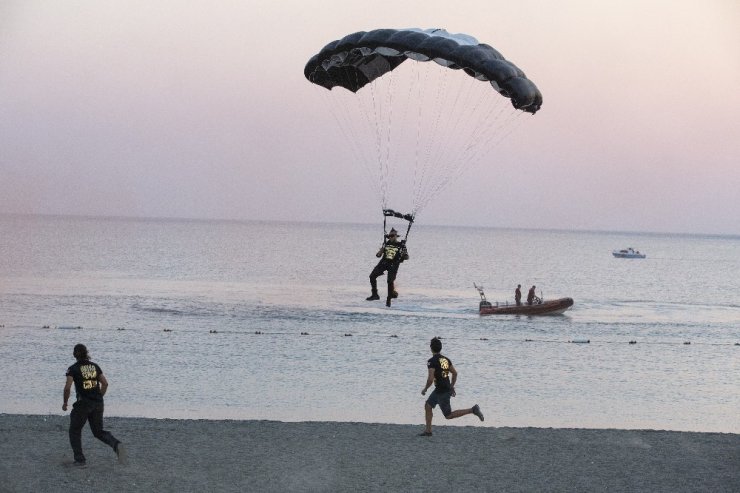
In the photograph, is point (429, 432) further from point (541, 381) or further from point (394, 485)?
point (541, 381)

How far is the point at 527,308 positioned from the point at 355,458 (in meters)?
47.3

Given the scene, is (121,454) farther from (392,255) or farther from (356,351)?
(356,351)

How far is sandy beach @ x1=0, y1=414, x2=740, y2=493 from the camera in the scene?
12.5 metres

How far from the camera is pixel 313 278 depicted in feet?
314

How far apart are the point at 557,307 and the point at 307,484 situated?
51.0m

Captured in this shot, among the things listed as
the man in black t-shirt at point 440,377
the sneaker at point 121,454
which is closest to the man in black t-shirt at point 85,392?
the sneaker at point 121,454

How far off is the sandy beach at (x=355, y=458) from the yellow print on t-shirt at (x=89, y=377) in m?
1.38

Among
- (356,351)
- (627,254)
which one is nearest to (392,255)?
(356,351)

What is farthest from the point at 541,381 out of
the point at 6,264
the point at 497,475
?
the point at 6,264

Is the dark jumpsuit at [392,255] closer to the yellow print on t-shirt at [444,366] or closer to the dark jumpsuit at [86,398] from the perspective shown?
the yellow print on t-shirt at [444,366]

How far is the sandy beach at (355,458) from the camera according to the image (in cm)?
1250

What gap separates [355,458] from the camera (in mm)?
14094

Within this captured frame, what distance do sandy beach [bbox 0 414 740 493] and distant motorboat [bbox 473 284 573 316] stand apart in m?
42.4

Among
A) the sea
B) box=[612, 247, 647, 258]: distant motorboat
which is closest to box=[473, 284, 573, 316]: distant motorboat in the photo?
the sea
